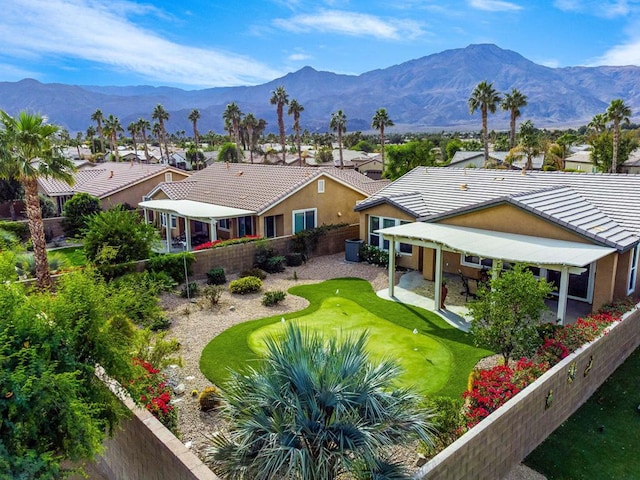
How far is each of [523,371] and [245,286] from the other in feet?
43.9

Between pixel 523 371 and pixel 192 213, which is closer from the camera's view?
pixel 523 371

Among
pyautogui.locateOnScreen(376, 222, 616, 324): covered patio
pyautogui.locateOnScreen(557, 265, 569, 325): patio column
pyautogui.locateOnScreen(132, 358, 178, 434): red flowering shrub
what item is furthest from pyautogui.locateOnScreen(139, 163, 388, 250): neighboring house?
pyautogui.locateOnScreen(132, 358, 178, 434): red flowering shrub

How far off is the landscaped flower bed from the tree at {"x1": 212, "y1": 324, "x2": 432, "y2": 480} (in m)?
2.22

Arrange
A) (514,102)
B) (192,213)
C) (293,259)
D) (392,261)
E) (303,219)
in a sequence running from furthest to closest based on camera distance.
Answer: (514,102) → (303,219) → (192,213) → (293,259) → (392,261)

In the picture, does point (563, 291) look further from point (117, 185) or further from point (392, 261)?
point (117, 185)

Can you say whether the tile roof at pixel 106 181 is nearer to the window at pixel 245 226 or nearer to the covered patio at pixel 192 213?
the covered patio at pixel 192 213

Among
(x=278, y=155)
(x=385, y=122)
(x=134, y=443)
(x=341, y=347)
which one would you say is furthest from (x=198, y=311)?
(x=278, y=155)

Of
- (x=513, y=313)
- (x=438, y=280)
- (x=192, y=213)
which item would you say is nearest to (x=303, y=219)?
(x=192, y=213)

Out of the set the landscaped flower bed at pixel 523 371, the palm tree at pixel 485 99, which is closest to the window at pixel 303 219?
the landscaped flower bed at pixel 523 371

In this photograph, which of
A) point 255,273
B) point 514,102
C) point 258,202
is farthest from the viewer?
point 514,102

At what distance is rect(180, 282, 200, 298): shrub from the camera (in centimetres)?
2114

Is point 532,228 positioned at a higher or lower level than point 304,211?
higher

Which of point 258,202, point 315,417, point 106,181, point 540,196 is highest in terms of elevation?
point 540,196

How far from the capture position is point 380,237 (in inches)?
1089
